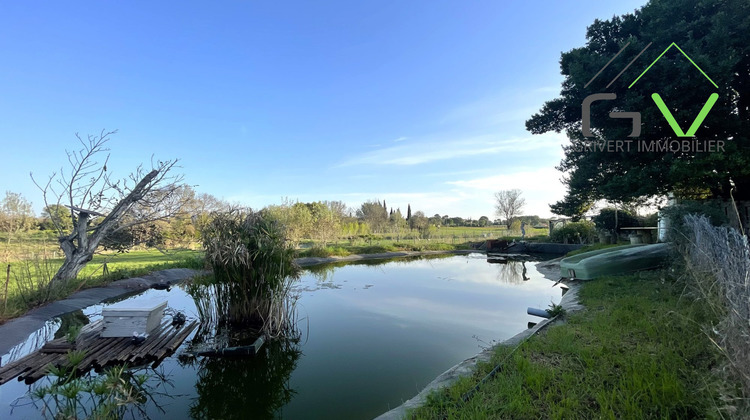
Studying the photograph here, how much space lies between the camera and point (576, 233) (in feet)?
54.7

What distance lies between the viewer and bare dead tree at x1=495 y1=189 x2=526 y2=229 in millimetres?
32694

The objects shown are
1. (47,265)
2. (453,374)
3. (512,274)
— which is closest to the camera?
(453,374)

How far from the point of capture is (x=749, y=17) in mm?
5625

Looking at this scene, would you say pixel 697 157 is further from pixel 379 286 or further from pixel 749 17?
pixel 379 286

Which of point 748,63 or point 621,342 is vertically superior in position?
point 748,63

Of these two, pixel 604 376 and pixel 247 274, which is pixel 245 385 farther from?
pixel 604 376

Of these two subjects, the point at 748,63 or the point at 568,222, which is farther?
the point at 568,222

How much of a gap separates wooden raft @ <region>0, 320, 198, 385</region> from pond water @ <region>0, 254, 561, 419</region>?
0.15 m

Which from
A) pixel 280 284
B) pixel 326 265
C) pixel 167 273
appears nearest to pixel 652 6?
pixel 280 284

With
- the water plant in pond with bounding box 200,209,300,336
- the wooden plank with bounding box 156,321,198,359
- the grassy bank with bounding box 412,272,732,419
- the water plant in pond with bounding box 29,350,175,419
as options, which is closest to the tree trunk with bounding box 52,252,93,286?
the wooden plank with bounding box 156,321,198,359

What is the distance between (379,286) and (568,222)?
14533mm

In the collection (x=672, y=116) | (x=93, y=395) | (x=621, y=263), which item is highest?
(x=672, y=116)

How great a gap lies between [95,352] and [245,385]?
1.97m

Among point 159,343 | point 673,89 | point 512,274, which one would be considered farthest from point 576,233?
point 159,343
